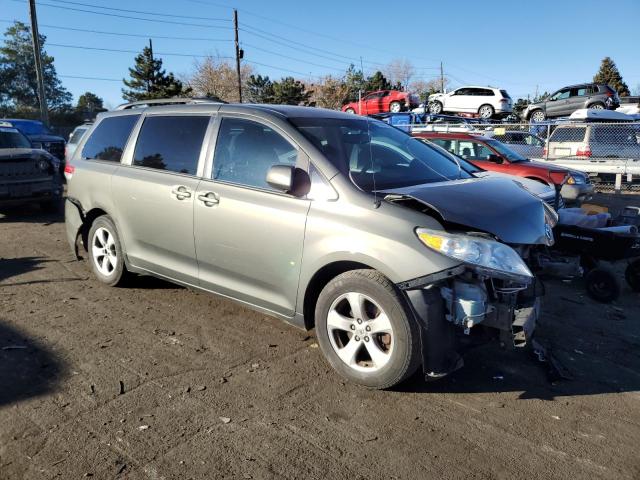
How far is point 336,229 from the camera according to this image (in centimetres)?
338

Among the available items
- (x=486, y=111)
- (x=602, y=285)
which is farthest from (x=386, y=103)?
(x=602, y=285)

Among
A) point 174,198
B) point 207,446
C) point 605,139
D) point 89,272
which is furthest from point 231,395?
point 605,139

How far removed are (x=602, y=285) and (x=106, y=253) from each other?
523 cm

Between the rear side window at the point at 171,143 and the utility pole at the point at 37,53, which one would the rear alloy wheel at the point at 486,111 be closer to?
the utility pole at the point at 37,53

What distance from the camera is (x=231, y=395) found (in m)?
3.30

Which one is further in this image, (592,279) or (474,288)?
(592,279)

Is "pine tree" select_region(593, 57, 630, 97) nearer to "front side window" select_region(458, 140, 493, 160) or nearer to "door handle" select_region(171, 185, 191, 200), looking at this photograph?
"front side window" select_region(458, 140, 493, 160)

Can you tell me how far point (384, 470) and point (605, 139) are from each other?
650 inches

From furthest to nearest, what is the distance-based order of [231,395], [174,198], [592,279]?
[592,279]
[174,198]
[231,395]

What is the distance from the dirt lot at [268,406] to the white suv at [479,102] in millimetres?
24203

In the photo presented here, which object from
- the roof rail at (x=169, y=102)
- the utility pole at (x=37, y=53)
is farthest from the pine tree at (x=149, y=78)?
the roof rail at (x=169, y=102)

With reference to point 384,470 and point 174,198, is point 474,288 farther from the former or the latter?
point 174,198

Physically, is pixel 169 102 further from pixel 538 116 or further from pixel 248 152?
pixel 538 116

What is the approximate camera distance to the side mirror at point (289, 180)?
3.50 meters
